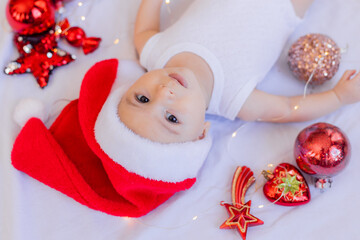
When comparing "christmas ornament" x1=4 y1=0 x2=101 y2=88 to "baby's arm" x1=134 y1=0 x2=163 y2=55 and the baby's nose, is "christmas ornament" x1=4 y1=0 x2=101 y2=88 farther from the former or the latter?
the baby's nose

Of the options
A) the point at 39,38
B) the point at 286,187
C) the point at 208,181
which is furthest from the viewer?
the point at 39,38

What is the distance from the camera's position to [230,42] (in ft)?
4.06

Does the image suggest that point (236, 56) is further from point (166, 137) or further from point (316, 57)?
point (166, 137)

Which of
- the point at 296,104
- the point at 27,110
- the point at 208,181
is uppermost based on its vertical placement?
the point at 296,104

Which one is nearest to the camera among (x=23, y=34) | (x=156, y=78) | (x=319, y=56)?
(x=156, y=78)

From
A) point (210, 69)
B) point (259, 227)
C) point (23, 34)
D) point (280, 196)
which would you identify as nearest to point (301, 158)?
point (280, 196)

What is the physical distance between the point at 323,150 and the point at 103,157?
59 centimetres

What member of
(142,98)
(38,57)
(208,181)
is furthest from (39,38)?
(208,181)

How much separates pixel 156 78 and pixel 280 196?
48 centimetres

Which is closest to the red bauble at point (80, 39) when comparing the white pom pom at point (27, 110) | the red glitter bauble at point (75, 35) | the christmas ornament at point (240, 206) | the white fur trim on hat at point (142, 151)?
the red glitter bauble at point (75, 35)

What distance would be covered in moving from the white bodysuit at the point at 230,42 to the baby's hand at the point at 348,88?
0.23 meters

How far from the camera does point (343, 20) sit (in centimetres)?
133

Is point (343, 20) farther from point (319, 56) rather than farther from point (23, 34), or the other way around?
point (23, 34)

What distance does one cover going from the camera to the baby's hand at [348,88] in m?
1.18
